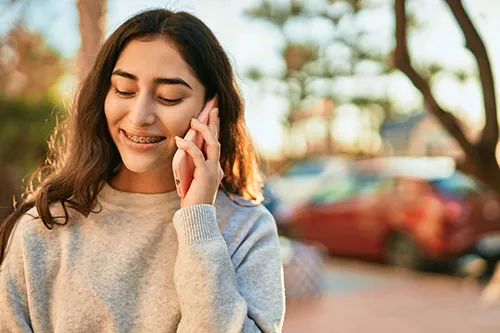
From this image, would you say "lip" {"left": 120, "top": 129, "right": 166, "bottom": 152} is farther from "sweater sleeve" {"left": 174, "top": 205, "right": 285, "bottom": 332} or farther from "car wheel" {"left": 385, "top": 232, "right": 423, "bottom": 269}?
"car wheel" {"left": 385, "top": 232, "right": 423, "bottom": 269}

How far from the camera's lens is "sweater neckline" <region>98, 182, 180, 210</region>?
1.93 metres

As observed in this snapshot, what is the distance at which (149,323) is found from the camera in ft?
5.81

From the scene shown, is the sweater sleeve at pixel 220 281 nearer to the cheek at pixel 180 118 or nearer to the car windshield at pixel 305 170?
the cheek at pixel 180 118

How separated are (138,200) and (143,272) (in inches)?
8.1

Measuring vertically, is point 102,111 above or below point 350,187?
above

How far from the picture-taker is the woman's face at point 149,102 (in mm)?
1817

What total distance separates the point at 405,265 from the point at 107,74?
795cm

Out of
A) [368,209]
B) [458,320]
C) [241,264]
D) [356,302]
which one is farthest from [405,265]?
[241,264]

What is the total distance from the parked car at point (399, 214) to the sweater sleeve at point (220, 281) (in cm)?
706

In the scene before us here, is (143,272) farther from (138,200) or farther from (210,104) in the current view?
(210,104)

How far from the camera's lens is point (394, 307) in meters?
7.73

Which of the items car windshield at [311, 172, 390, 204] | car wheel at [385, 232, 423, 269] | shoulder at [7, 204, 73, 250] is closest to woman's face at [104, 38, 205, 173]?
shoulder at [7, 204, 73, 250]

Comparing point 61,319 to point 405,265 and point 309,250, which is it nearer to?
point 309,250

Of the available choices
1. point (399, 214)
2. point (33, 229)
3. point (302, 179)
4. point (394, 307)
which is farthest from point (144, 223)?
point (302, 179)
